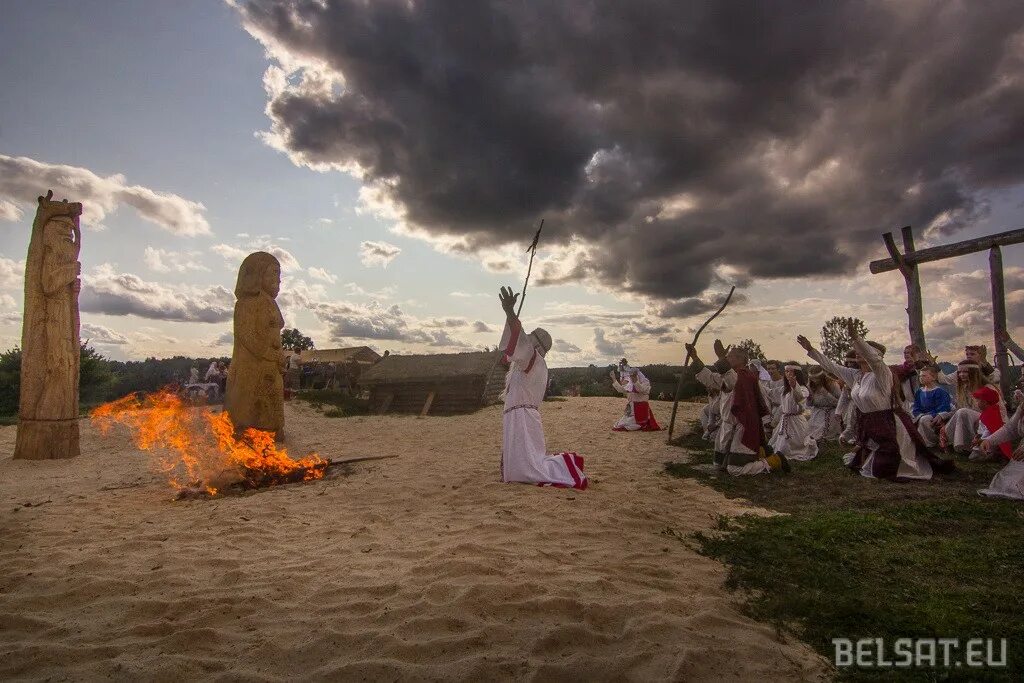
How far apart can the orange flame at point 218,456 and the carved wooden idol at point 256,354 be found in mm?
280

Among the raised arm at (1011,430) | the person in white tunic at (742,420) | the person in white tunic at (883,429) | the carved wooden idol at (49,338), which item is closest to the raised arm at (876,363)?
the person in white tunic at (883,429)

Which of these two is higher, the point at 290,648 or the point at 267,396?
the point at 267,396

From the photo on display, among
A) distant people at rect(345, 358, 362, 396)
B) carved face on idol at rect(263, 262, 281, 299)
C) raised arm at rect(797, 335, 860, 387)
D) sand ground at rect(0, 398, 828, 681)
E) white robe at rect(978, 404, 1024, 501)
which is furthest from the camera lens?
distant people at rect(345, 358, 362, 396)

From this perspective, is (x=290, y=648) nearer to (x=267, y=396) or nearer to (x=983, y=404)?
(x=267, y=396)

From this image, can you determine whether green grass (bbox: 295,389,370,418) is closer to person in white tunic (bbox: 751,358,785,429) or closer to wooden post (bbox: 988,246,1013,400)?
person in white tunic (bbox: 751,358,785,429)

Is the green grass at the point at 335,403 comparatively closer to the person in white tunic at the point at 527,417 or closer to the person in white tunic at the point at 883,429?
the person in white tunic at the point at 527,417

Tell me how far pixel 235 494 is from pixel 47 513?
5.91ft

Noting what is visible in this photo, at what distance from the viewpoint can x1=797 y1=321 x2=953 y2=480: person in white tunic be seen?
7515 millimetres

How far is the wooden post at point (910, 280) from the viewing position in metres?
12.3

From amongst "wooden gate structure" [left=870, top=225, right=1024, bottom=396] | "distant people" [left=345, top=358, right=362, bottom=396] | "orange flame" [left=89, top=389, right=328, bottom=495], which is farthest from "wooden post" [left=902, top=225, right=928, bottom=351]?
"distant people" [left=345, top=358, right=362, bottom=396]

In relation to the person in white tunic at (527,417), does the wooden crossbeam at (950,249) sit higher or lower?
higher

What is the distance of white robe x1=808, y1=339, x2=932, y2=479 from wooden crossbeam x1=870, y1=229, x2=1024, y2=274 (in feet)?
20.2

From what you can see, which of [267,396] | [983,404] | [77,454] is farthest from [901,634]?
[77,454]

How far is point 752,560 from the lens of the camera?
432 cm
